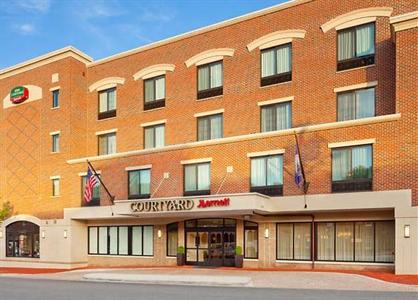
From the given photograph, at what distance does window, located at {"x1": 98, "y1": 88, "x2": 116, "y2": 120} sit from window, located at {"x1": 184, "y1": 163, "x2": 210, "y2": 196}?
9.33 m

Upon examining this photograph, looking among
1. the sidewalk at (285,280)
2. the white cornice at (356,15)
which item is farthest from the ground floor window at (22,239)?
the white cornice at (356,15)

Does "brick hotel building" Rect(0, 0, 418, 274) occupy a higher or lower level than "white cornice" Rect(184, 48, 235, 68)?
lower

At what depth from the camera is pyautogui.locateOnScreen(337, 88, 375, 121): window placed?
2572 cm

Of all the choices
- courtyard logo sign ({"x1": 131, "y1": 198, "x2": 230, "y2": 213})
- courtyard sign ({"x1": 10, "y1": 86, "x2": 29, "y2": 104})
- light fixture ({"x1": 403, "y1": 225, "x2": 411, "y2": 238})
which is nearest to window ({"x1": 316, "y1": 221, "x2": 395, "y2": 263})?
light fixture ({"x1": 403, "y1": 225, "x2": 411, "y2": 238})

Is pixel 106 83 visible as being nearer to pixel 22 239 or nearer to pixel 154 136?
pixel 154 136

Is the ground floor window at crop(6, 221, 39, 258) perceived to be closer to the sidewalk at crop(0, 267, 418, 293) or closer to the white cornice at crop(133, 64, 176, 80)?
the sidewalk at crop(0, 267, 418, 293)

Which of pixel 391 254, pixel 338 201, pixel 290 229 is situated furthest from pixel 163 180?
pixel 391 254

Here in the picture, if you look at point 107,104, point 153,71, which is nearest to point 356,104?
point 153,71

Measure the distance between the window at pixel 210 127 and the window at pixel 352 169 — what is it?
8471 millimetres

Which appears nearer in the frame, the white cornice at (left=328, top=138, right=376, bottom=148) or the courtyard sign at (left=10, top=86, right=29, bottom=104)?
the white cornice at (left=328, top=138, right=376, bottom=148)

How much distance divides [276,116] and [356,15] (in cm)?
713

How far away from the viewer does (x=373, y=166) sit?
23.5 metres

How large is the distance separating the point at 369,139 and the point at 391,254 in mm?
5830

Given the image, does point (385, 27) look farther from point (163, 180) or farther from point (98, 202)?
point (98, 202)
